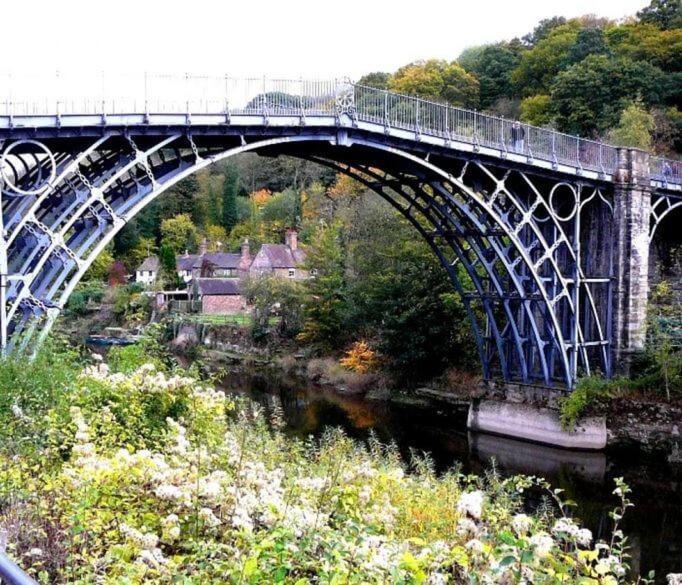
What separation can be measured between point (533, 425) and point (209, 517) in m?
19.2

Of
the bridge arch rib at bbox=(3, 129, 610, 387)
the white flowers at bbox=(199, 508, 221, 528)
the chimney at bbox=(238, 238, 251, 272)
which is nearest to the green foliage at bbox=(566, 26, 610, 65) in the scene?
the bridge arch rib at bbox=(3, 129, 610, 387)

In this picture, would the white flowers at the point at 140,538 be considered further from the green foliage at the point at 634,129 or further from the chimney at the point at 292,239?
the chimney at the point at 292,239

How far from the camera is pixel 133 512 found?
5926 millimetres

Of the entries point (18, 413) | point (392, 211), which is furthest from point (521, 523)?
point (392, 211)

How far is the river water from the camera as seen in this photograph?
15.5 metres

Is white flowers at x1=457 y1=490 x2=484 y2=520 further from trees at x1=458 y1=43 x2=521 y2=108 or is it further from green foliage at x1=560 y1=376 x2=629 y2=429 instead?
trees at x1=458 y1=43 x2=521 y2=108

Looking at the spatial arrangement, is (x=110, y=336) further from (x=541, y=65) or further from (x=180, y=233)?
(x=541, y=65)

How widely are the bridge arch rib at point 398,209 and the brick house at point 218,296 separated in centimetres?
2753

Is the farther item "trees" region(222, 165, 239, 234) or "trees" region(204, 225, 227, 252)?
"trees" region(222, 165, 239, 234)

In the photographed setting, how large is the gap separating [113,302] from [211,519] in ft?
170

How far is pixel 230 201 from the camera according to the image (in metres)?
67.9

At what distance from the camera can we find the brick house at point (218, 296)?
54.1 metres

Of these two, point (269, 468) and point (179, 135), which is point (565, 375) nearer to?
point (179, 135)

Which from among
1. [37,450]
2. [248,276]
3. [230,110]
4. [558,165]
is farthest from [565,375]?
[248,276]
